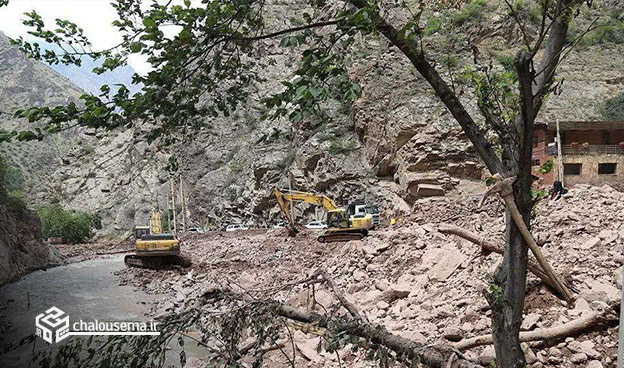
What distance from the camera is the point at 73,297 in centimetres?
1053

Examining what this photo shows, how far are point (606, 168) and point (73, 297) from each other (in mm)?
22109

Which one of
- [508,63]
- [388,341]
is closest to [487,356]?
[388,341]

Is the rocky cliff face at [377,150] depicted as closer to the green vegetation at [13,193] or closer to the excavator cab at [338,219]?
the green vegetation at [13,193]

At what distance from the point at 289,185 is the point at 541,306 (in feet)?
85.3

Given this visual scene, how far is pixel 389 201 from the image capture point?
2417 centimetres

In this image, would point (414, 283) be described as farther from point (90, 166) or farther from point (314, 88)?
point (90, 166)

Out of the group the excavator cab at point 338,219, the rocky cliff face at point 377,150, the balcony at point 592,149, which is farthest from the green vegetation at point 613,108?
the excavator cab at point 338,219

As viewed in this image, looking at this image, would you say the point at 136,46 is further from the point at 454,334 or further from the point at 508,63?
the point at 508,63

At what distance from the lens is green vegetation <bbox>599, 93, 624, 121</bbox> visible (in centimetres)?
2269

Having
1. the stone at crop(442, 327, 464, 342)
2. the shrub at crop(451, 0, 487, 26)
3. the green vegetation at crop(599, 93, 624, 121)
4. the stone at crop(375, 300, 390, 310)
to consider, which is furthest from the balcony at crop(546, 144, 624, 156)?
the stone at crop(442, 327, 464, 342)

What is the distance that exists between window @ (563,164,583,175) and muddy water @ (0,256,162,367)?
60.0ft

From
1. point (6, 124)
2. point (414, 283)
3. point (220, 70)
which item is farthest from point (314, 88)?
point (414, 283)

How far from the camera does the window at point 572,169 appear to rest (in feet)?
59.9

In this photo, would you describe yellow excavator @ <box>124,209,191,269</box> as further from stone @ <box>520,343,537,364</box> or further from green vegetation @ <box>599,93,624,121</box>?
green vegetation @ <box>599,93,624,121</box>
